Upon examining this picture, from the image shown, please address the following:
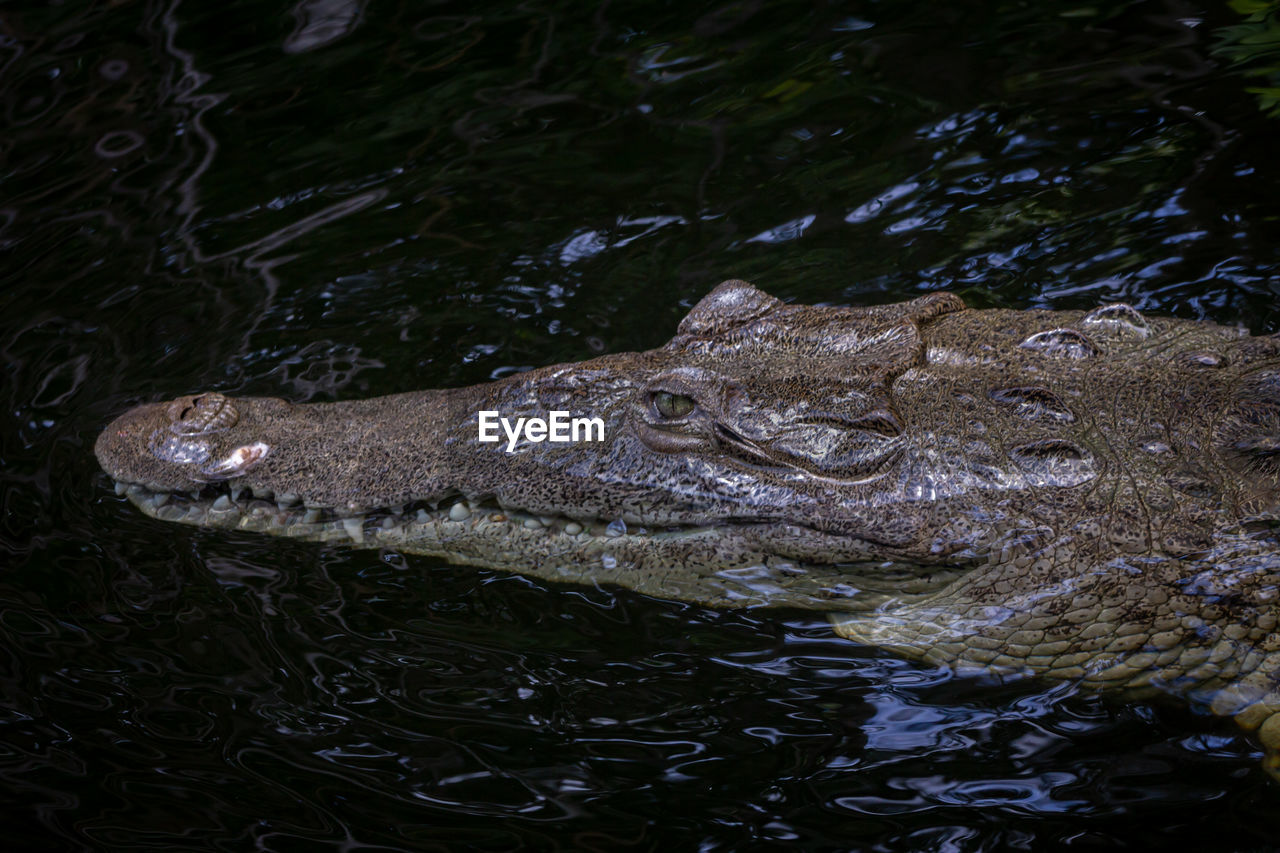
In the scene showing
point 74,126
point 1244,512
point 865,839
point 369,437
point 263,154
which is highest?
point 74,126

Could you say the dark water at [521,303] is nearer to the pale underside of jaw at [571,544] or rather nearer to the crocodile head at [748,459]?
the pale underside of jaw at [571,544]

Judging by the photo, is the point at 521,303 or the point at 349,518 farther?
the point at 521,303

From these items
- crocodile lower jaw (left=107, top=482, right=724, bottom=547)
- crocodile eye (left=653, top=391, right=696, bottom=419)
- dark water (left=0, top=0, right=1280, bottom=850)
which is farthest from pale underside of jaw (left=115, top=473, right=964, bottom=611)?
crocodile eye (left=653, top=391, right=696, bottom=419)

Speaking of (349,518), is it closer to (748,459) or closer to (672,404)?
(672,404)

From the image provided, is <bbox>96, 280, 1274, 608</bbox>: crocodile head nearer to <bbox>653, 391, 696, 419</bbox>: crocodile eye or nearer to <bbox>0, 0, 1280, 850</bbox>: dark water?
<bbox>653, 391, 696, 419</bbox>: crocodile eye

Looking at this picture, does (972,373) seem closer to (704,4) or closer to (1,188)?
(704,4)

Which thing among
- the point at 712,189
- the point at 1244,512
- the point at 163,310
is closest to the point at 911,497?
the point at 1244,512

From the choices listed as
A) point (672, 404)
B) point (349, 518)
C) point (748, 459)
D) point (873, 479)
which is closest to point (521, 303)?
point (349, 518)

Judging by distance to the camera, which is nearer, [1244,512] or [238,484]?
[1244,512]
